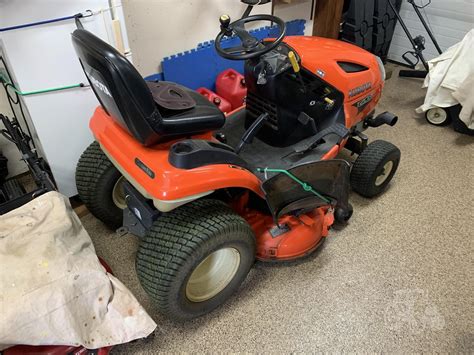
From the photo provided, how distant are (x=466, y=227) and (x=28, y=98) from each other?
6.39ft

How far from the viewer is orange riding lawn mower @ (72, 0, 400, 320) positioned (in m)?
1.10

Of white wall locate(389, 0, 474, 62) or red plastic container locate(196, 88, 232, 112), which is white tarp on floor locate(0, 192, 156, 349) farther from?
white wall locate(389, 0, 474, 62)

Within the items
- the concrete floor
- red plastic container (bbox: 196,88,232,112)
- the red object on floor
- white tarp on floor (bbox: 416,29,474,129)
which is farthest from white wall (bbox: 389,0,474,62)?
the red object on floor

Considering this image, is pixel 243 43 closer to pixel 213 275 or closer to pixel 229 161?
pixel 229 161

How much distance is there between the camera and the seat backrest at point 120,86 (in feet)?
3.23

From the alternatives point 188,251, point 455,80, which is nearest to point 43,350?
point 188,251

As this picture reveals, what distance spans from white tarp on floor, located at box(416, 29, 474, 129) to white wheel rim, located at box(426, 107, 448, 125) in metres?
0.05

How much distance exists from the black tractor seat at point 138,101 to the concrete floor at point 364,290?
2.20ft

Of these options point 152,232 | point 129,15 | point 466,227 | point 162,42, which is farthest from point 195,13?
point 466,227

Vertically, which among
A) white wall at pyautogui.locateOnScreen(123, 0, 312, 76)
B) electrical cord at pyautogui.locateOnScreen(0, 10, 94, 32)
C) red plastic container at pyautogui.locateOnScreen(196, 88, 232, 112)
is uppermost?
electrical cord at pyautogui.locateOnScreen(0, 10, 94, 32)

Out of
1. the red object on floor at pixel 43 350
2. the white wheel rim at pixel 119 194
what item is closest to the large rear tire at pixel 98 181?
the white wheel rim at pixel 119 194

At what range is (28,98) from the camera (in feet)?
4.76

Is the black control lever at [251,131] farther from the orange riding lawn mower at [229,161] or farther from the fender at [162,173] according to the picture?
the fender at [162,173]

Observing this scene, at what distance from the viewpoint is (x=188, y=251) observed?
1130mm
